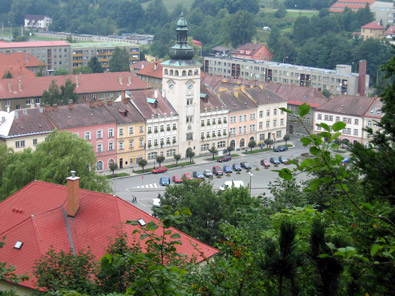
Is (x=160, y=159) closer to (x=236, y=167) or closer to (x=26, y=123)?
(x=236, y=167)

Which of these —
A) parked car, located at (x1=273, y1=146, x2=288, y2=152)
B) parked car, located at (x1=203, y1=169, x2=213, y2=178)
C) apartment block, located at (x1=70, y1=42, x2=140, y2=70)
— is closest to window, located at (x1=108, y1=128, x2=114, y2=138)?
parked car, located at (x1=203, y1=169, x2=213, y2=178)

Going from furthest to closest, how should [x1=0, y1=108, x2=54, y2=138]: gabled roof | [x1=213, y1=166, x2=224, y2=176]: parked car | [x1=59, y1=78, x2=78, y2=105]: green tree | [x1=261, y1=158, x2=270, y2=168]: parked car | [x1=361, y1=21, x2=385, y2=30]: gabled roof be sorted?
[x1=361, y1=21, x2=385, y2=30]: gabled roof → [x1=59, y1=78, x2=78, y2=105]: green tree → [x1=261, y1=158, x2=270, y2=168]: parked car → [x1=213, y1=166, x2=224, y2=176]: parked car → [x1=0, y1=108, x2=54, y2=138]: gabled roof

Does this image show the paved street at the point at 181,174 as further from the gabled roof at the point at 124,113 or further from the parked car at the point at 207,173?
the gabled roof at the point at 124,113

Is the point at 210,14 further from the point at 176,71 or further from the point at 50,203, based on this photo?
the point at 50,203

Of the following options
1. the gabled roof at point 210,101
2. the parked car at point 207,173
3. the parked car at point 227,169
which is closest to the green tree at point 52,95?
the gabled roof at point 210,101

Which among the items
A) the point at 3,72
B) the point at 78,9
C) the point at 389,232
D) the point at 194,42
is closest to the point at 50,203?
the point at 389,232

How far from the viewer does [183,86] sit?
64625 millimetres

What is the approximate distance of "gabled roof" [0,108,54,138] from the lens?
182 feet

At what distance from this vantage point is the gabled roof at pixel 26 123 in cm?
5547

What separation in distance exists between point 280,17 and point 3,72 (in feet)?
272

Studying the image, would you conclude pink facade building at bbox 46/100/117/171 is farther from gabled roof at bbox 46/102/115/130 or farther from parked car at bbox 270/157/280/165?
parked car at bbox 270/157/280/165

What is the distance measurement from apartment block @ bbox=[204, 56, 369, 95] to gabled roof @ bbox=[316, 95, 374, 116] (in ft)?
46.8

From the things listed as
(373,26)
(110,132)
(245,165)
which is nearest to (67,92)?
(110,132)

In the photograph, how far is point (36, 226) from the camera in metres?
25.0
